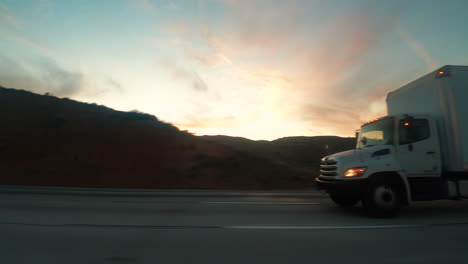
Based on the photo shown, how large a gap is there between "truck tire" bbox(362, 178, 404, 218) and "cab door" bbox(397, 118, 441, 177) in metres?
0.77

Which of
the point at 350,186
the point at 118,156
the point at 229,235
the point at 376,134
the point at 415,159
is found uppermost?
the point at 118,156

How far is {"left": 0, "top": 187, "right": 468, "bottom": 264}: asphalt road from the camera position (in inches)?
169

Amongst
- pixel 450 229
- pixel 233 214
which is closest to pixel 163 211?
pixel 233 214

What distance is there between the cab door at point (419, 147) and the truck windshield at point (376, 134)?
0.26 meters

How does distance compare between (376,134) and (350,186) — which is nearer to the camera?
(350,186)

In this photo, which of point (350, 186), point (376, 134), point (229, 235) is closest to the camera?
point (229, 235)

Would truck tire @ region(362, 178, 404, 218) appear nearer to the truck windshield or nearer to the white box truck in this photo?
the white box truck

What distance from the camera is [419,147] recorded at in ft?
25.3

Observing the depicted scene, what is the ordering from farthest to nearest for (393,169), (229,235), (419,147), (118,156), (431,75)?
(118,156), (431,75), (419,147), (393,169), (229,235)

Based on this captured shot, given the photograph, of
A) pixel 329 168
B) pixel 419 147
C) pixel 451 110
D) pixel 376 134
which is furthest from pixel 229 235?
pixel 451 110

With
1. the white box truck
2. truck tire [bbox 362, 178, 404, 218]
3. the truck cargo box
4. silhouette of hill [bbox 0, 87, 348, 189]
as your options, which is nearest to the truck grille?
the white box truck

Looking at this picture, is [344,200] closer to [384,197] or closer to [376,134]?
[384,197]

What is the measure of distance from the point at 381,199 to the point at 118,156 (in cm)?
1940

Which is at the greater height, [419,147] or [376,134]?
[376,134]
